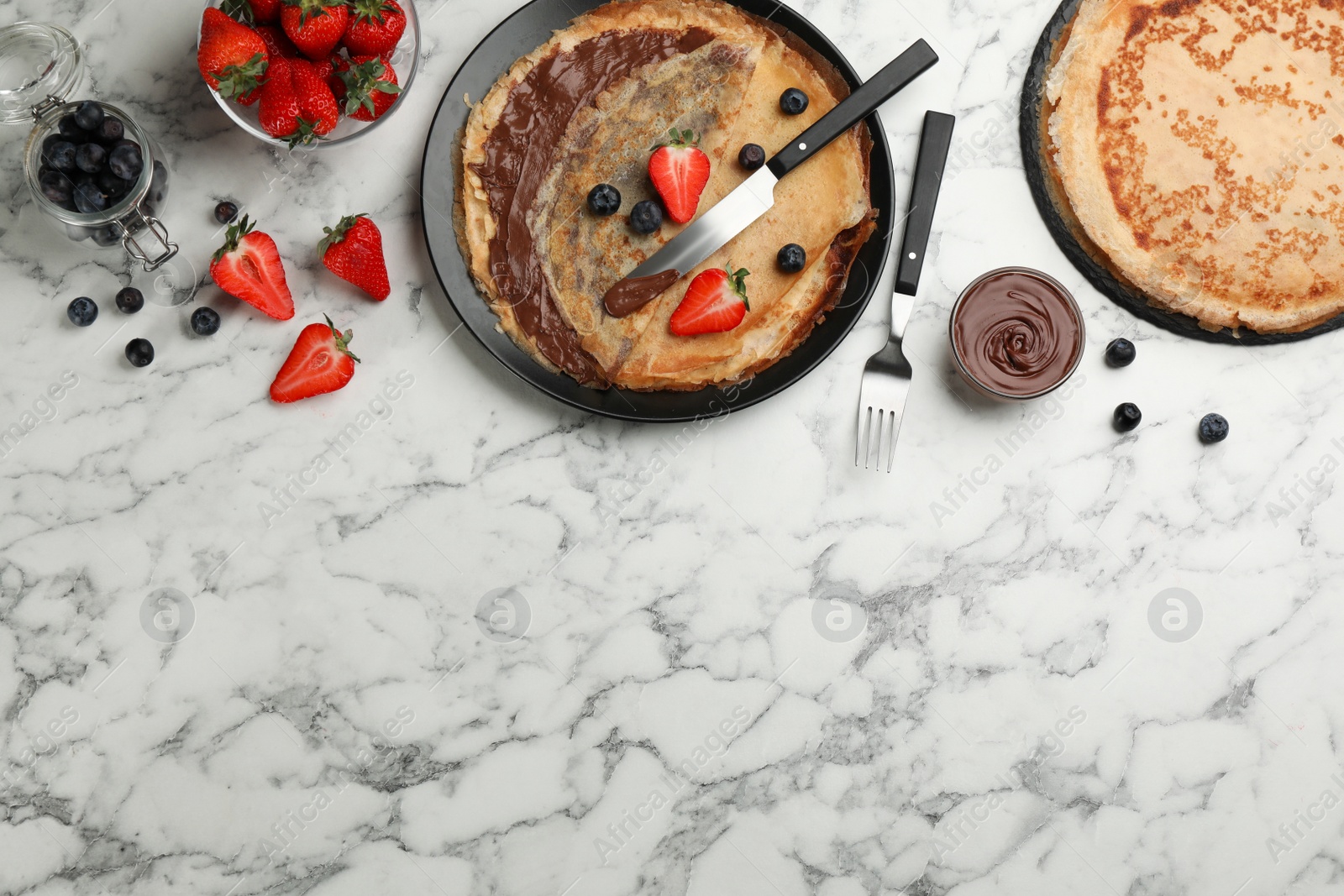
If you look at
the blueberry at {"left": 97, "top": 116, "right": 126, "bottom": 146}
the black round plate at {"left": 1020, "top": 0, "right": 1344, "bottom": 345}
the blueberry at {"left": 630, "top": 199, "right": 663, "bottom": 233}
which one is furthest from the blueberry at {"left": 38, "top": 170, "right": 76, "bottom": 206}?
the black round plate at {"left": 1020, "top": 0, "right": 1344, "bottom": 345}

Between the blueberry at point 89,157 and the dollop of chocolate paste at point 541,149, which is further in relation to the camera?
the dollop of chocolate paste at point 541,149

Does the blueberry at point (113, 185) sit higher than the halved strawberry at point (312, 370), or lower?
higher

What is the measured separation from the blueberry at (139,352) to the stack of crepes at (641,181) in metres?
1.00

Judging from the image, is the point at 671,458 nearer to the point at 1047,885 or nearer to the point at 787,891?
the point at 787,891

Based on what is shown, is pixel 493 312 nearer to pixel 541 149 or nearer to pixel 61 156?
pixel 541 149

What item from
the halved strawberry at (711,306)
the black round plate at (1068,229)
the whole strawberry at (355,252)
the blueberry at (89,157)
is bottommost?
the whole strawberry at (355,252)

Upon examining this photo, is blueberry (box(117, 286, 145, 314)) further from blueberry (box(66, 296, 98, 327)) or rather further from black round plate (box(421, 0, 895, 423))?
black round plate (box(421, 0, 895, 423))

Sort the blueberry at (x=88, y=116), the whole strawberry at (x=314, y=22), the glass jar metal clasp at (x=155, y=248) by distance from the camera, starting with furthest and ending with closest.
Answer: the glass jar metal clasp at (x=155, y=248), the blueberry at (x=88, y=116), the whole strawberry at (x=314, y=22)

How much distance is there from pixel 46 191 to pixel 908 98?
2493 millimetres

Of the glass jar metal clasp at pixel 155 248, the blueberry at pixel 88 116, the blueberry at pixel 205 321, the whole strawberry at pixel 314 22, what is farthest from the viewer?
the blueberry at pixel 205 321

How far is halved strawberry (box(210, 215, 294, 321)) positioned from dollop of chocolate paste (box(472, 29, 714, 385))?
648 mm

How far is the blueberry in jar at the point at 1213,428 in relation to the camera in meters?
2.63

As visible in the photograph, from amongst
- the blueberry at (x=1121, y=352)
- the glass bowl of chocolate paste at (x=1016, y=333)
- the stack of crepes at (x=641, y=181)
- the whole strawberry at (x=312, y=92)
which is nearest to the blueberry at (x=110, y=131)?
the whole strawberry at (x=312, y=92)

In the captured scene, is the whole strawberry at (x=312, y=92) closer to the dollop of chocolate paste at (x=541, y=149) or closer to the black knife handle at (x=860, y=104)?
the dollop of chocolate paste at (x=541, y=149)
